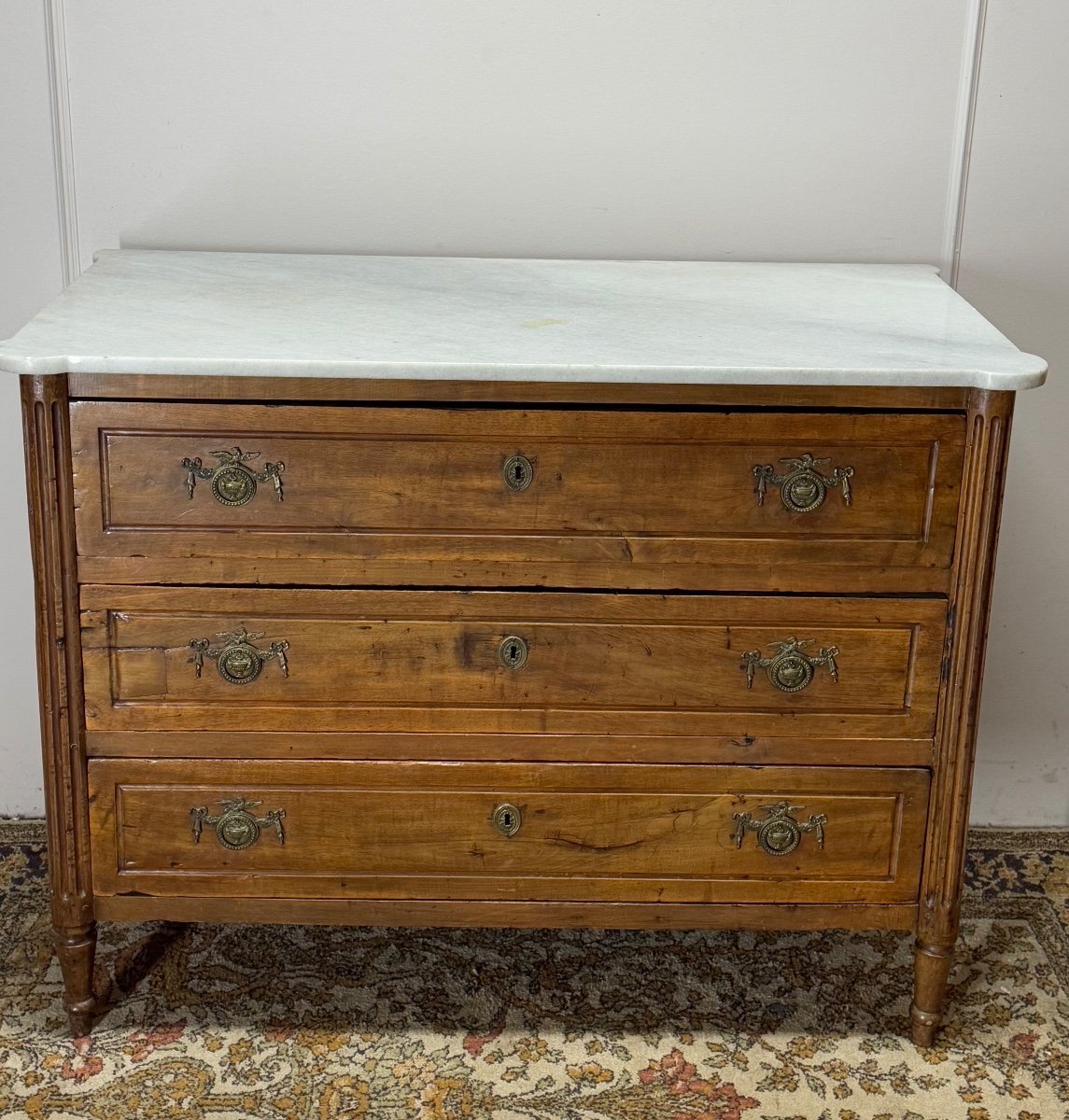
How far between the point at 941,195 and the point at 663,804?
1.21m

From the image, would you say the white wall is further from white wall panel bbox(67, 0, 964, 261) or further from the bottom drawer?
the bottom drawer

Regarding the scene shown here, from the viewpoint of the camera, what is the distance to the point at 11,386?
2.57 metres

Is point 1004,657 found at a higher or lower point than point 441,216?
lower

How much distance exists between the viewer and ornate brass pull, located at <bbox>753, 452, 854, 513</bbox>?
75.5 inches

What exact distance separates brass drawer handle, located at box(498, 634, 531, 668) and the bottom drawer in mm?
159

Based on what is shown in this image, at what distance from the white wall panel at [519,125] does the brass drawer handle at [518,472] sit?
2.38 feet

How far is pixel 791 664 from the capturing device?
200cm

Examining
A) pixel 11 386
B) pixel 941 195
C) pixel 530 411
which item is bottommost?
pixel 11 386

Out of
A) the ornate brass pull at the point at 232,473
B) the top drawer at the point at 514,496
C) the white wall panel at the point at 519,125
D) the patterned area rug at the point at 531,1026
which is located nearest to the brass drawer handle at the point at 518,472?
the top drawer at the point at 514,496

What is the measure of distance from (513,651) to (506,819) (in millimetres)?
258

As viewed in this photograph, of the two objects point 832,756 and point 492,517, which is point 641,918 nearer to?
point 832,756

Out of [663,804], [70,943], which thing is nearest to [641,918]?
[663,804]

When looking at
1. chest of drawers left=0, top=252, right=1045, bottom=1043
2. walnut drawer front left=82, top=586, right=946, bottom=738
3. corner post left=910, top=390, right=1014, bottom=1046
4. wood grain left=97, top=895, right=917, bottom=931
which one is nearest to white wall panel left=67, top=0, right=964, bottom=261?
chest of drawers left=0, top=252, right=1045, bottom=1043

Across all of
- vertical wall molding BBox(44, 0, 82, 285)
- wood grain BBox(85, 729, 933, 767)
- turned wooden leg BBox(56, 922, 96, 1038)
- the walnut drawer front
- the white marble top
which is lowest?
turned wooden leg BBox(56, 922, 96, 1038)
